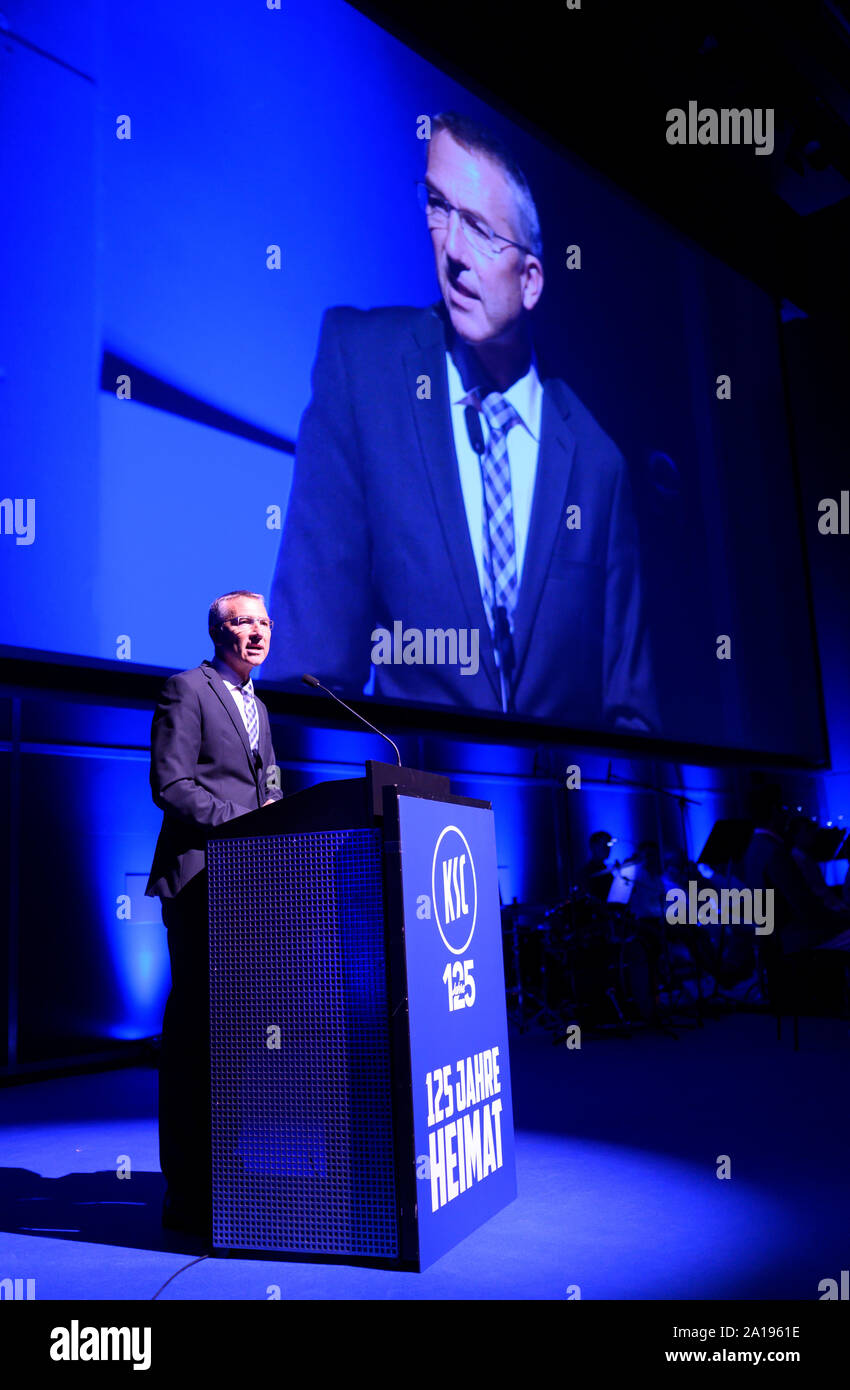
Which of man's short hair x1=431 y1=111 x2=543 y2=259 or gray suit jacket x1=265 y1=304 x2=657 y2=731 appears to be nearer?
gray suit jacket x1=265 y1=304 x2=657 y2=731

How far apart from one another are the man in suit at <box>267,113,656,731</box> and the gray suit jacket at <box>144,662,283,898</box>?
9.49ft

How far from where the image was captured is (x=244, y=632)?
9.16 feet

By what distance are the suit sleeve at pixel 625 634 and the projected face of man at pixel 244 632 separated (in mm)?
5365

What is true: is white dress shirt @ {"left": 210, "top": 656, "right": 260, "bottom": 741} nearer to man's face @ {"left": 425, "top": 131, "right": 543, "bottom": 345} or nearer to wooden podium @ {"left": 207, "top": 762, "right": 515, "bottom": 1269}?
wooden podium @ {"left": 207, "top": 762, "right": 515, "bottom": 1269}

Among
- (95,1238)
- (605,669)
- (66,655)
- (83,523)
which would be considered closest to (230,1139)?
(95,1238)

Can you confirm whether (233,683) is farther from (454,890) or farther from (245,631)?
(454,890)

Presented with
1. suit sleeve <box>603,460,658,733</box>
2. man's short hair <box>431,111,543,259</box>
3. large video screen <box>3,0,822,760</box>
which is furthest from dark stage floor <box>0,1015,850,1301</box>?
man's short hair <box>431,111,543,259</box>

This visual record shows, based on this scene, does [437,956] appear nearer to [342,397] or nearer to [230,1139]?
[230,1139]

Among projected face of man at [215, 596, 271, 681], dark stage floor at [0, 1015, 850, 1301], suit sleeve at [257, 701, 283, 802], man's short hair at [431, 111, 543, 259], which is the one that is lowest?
dark stage floor at [0, 1015, 850, 1301]

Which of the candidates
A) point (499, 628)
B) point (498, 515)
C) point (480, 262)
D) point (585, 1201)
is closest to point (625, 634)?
point (499, 628)

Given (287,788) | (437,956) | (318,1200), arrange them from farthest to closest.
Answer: (287,788) → (437,956) → (318,1200)

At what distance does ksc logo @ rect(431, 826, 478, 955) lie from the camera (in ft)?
8.11

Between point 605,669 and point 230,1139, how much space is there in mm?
6035
